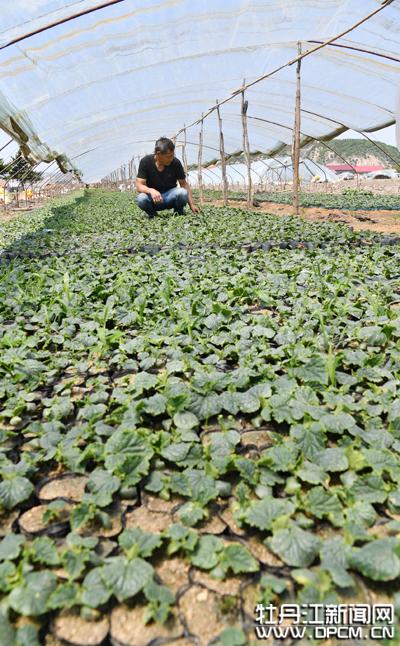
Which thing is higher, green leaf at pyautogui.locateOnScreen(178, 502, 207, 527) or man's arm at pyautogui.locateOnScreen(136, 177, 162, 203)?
man's arm at pyautogui.locateOnScreen(136, 177, 162, 203)

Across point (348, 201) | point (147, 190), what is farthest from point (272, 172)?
point (147, 190)

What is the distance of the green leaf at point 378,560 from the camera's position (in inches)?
48.2

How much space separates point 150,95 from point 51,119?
9.26 feet

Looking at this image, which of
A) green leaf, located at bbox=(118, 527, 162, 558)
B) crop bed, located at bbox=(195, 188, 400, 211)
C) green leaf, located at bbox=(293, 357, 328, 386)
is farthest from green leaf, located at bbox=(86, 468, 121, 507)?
crop bed, located at bbox=(195, 188, 400, 211)

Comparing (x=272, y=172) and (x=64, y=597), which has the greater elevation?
(x=272, y=172)

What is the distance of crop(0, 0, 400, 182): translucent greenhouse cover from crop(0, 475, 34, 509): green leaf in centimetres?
714

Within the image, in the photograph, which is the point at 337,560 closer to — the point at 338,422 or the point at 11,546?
the point at 338,422

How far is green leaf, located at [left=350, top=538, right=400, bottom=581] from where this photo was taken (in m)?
1.22

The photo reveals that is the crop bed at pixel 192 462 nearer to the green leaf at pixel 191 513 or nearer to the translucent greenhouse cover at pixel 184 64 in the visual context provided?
the green leaf at pixel 191 513

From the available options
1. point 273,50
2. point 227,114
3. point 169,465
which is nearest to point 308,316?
point 169,465

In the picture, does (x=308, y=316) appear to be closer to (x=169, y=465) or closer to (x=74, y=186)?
(x=169, y=465)

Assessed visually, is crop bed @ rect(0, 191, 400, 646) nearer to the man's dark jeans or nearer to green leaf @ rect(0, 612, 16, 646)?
green leaf @ rect(0, 612, 16, 646)

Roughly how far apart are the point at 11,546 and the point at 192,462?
24.6 inches

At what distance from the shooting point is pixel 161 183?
28.4 ft
